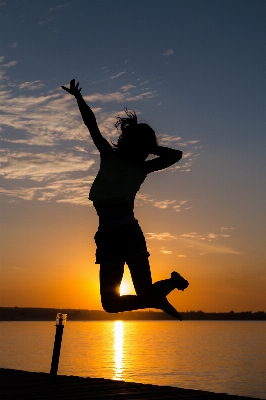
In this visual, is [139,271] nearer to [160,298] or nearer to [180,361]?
[160,298]

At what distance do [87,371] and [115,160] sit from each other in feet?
140

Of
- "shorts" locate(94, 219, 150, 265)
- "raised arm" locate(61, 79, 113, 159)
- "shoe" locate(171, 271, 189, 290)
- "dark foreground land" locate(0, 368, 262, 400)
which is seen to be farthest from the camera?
"dark foreground land" locate(0, 368, 262, 400)

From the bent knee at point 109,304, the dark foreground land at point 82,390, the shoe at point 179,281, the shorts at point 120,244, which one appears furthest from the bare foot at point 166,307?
the dark foreground land at point 82,390

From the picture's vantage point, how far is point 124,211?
5.64 meters

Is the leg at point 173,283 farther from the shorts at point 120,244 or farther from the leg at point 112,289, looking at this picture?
the shorts at point 120,244

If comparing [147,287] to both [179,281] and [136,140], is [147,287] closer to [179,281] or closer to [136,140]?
[179,281]

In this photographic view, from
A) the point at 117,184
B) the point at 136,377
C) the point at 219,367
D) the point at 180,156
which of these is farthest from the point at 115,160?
the point at 219,367

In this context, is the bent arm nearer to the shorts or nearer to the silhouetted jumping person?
the silhouetted jumping person

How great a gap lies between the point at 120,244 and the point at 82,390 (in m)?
4.19

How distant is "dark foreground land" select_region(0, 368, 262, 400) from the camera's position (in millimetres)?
8305

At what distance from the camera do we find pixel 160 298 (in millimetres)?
5859

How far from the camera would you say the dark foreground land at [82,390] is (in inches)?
327

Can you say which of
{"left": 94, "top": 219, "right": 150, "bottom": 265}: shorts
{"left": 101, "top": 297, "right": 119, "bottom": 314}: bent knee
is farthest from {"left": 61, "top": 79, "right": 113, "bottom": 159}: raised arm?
{"left": 101, "top": 297, "right": 119, "bottom": 314}: bent knee

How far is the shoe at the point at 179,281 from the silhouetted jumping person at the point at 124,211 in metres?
0.20
